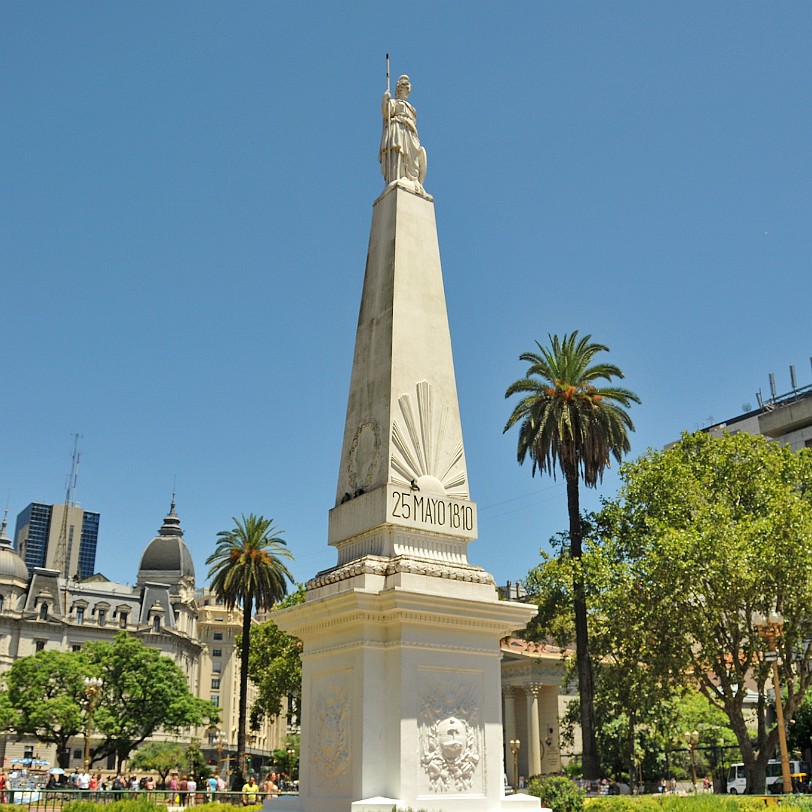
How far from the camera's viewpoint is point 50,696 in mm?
68688

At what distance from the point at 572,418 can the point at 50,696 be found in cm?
5158

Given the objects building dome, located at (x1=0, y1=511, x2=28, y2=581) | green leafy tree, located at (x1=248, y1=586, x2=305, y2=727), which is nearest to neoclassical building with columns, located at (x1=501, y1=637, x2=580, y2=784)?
green leafy tree, located at (x1=248, y1=586, x2=305, y2=727)

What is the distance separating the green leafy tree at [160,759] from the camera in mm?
62931

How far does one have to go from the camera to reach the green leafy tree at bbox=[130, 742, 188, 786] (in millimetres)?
62931

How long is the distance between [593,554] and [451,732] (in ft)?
72.8

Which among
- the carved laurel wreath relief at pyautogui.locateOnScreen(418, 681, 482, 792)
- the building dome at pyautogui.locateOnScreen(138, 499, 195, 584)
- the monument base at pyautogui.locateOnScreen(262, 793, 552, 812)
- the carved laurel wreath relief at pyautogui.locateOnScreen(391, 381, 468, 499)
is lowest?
the monument base at pyautogui.locateOnScreen(262, 793, 552, 812)

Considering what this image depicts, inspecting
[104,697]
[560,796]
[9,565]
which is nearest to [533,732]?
[104,697]

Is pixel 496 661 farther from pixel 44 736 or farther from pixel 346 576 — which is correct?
pixel 44 736

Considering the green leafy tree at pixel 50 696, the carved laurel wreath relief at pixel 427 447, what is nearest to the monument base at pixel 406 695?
the carved laurel wreath relief at pixel 427 447

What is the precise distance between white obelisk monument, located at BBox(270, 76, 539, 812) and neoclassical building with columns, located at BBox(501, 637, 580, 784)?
52472 mm

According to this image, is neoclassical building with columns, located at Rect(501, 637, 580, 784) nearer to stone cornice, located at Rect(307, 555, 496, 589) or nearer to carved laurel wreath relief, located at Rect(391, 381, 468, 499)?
carved laurel wreath relief, located at Rect(391, 381, 468, 499)

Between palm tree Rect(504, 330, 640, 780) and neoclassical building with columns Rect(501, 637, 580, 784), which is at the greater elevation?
palm tree Rect(504, 330, 640, 780)

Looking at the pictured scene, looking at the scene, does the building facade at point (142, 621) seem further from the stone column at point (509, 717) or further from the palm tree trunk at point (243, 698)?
the palm tree trunk at point (243, 698)

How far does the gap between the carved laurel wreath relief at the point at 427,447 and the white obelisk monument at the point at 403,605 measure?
0.07 ft
